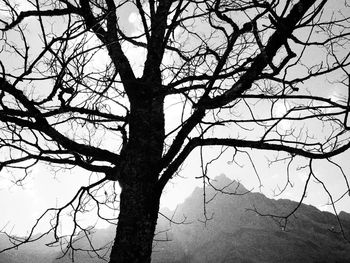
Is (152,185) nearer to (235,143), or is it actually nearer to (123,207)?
(123,207)

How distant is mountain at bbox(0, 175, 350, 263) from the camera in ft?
166

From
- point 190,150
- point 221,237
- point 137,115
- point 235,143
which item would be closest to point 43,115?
point 137,115

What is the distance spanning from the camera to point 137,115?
8.38 feet

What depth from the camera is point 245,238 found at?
56250mm

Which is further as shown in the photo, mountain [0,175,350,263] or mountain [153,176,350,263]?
mountain [0,175,350,263]

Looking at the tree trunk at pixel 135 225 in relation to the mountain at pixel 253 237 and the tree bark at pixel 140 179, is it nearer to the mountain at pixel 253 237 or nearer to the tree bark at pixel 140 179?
the tree bark at pixel 140 179

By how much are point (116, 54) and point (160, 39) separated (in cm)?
50

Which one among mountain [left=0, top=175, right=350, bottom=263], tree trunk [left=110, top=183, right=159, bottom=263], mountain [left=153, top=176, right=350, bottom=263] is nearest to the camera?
tree trunk [left=110, top=183, right=159, bottom=263]

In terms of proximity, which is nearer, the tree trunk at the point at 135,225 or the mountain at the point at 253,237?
the tree trunk at the point at 135,225

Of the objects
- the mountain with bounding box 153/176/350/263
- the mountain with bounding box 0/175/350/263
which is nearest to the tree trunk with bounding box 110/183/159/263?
the mountain with bounding box 0/175/350/263

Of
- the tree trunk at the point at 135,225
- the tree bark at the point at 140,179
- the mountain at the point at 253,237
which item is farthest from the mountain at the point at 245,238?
the tree trunk at the point at 135,225

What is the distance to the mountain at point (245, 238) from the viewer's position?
1994 inches

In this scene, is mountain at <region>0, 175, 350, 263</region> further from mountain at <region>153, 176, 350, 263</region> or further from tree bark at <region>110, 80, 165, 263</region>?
tree bark at <region>110, 80, 165, 263</region>

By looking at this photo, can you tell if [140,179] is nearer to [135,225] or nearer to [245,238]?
[135,225]
